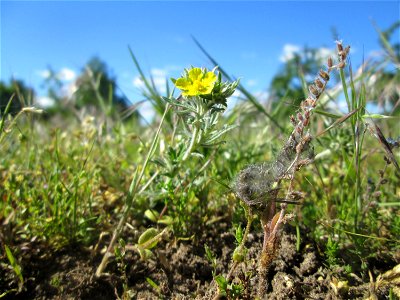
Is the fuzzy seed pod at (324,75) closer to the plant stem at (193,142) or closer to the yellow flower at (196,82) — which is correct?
the yellow flower at (196,82)

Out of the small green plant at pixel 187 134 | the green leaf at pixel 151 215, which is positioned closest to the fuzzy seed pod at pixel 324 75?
the small green plant at pixel 187 134

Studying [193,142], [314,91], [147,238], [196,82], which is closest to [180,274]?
[147,238]

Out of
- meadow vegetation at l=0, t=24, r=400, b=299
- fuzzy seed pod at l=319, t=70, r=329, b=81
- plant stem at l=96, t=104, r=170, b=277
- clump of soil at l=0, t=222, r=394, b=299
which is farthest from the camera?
plant stem at l=96, t=104, r=170, b=277

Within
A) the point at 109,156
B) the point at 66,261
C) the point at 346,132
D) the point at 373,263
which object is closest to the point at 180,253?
the point at 66,261

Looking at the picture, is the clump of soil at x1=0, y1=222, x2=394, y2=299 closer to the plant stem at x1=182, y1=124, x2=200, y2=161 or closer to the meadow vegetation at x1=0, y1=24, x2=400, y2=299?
→ the meadow vegetation at x1=0, y1=24, x2=400, y2=299

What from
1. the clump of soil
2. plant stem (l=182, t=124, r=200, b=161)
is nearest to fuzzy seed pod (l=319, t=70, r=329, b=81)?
plant stem (l=182, t=124, r=200, b=161)

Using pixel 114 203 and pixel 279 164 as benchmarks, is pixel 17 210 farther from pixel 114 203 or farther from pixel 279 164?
pixel 279 164

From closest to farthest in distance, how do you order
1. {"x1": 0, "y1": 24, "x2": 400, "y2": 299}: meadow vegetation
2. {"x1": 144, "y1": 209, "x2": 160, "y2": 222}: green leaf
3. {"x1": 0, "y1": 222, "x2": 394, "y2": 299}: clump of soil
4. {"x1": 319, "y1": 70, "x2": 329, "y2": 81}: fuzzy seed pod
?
{"x1": 319, "y1": 70, "x2": 329, "y2": 81}: fuzzy seed pod → {"x1": 0, "y1": 24, "x2": 400, "y2": 299}: meadow vegetation → {"x1": 0, "y1": 222, "x2": 394, "y2": 299}: clump of soil → {"x1": 144, "y1": 209, "x2": 160, "y2": 222}: green leaf
